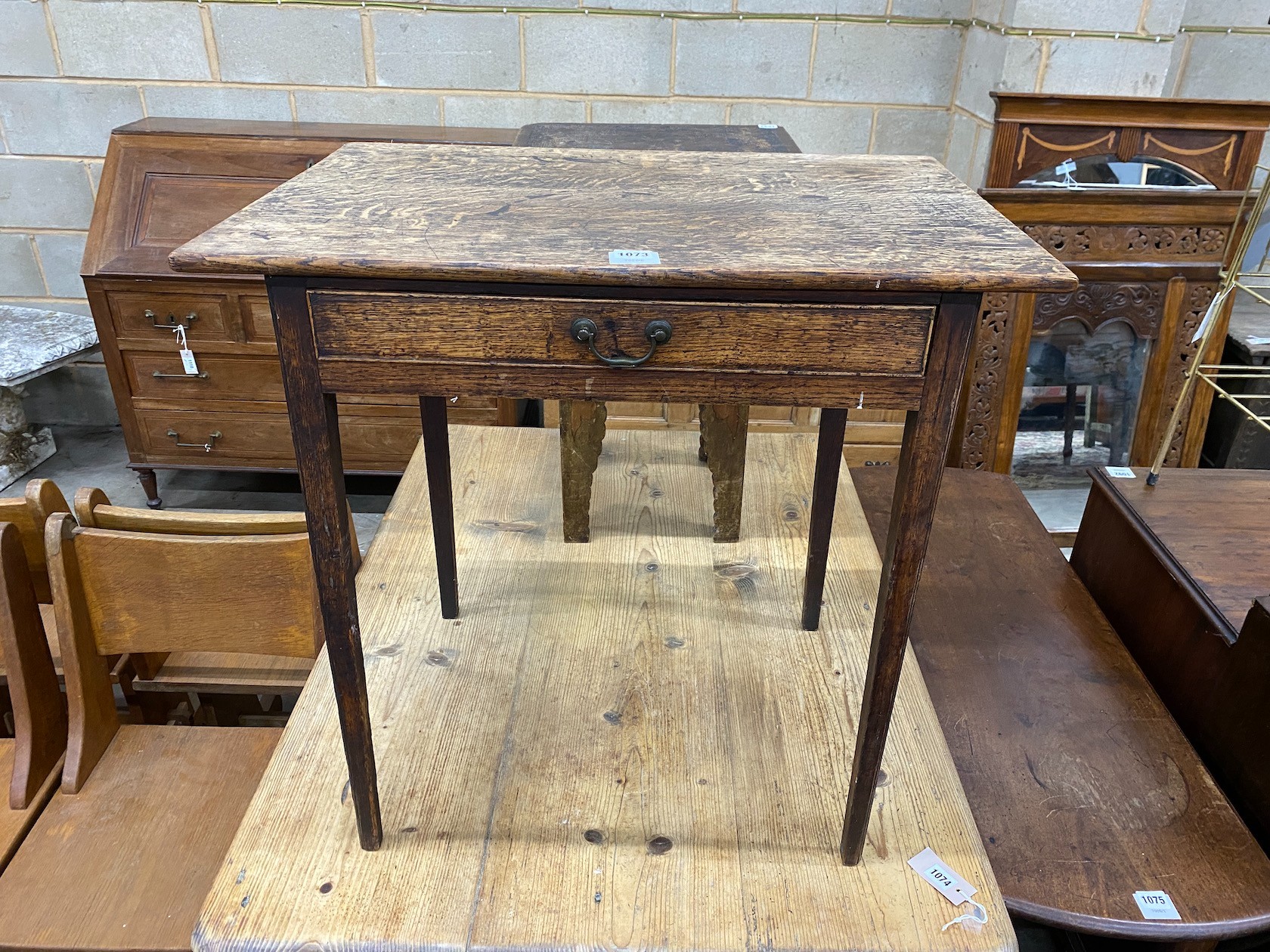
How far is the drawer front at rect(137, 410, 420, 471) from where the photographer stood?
7.67 ft

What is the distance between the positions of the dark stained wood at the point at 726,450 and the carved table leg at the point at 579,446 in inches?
7.5

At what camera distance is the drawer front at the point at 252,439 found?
92.0 inches

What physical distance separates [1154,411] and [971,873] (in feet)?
5.76

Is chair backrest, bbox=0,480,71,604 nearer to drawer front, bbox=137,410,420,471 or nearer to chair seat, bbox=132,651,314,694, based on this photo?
chair seat, bbox=132,651,314,694

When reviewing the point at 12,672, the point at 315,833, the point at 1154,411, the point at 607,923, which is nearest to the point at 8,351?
the point at 12,672

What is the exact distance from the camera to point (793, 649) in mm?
1387

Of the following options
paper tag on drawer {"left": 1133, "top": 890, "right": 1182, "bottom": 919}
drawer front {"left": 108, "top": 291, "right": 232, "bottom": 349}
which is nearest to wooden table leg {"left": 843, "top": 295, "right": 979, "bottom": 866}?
paper tag on drawer {"left": 1133, "top": 890, "right": 1182, "bottom": 919}

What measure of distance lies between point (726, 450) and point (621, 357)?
0.76 metres

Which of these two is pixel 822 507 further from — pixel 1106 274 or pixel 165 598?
pixel 1106 274

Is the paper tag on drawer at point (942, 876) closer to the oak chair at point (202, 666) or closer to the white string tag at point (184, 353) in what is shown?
the oak chair at point (202, 666)

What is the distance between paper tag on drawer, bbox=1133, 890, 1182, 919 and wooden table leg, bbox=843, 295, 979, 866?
358 mm

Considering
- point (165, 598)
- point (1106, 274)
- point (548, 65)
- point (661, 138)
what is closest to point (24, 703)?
point (165, 598)

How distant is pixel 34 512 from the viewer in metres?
1.32

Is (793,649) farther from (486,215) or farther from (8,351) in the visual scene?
(8,351)
